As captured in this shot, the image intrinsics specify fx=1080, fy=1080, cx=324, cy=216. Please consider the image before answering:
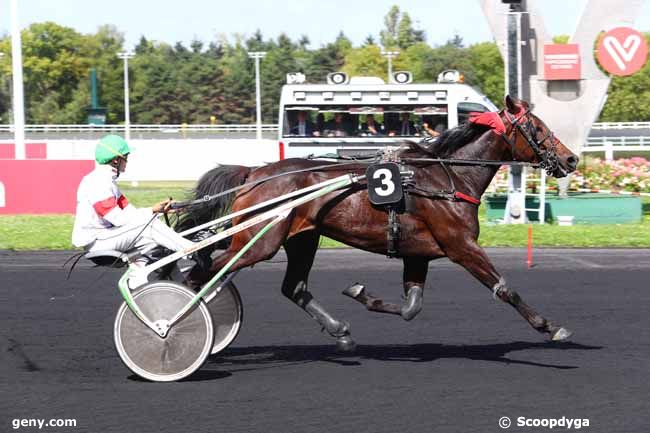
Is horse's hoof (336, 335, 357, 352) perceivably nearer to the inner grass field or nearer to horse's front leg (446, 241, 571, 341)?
horse's front leg (446, 241, 571, 341)

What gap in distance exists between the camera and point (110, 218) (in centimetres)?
679

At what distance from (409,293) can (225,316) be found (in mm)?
1313

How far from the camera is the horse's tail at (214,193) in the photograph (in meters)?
7.64

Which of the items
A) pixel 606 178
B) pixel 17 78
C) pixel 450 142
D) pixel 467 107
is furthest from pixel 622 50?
pixel 17 78

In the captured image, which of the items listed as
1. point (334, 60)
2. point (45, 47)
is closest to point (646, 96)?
point (334, 60)

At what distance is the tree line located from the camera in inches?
2963

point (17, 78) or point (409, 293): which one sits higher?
point (17, 78)

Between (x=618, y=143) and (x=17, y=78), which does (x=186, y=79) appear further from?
(x=17, y=78)

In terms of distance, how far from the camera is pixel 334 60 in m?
89.3

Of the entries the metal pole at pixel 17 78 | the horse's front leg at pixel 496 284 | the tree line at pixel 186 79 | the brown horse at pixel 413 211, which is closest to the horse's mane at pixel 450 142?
the brown horse at pixel 413 211

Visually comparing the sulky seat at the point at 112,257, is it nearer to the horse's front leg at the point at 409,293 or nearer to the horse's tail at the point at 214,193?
the horse's tail at the point at 214,193

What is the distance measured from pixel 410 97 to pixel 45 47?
63.0 metres

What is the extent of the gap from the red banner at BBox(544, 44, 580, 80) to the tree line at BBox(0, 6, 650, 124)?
56809 millimetres

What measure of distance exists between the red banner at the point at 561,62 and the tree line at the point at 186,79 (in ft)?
186
